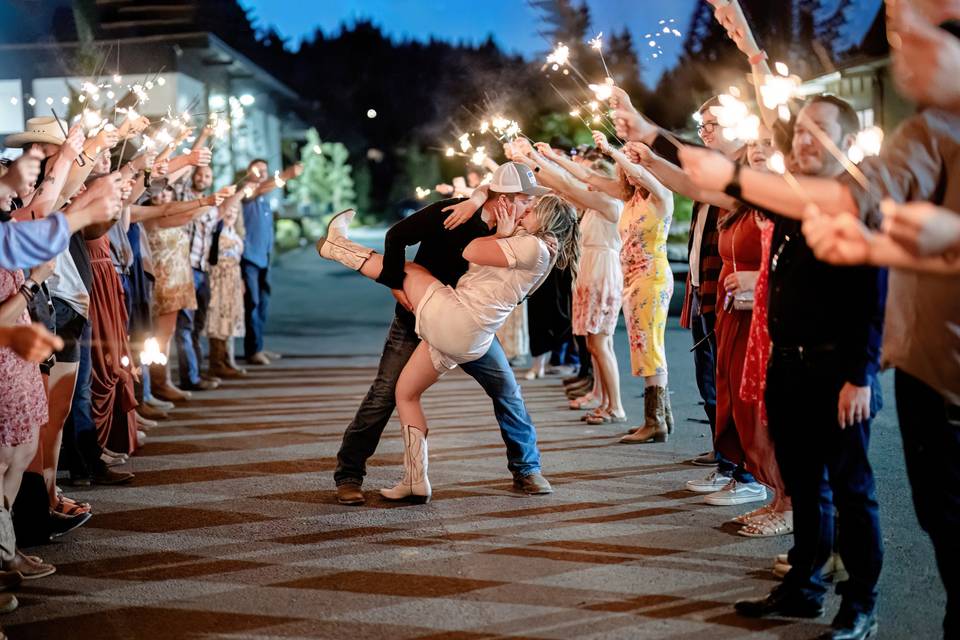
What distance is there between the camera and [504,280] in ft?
19.4

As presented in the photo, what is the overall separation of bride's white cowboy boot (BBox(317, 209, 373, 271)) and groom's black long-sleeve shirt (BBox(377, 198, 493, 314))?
0.16 metres

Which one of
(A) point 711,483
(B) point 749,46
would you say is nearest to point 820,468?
(B) point 749,46

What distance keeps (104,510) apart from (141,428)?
249 centimetres

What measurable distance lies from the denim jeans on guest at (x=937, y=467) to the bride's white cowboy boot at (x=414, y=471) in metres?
3.21

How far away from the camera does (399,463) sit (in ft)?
23.8

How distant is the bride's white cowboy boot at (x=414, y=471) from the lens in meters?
6.18

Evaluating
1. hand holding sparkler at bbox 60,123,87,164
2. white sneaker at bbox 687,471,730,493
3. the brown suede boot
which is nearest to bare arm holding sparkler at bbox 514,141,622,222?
white sneaker at bbox 687,471,730,493

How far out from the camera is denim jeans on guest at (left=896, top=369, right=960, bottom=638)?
348cm

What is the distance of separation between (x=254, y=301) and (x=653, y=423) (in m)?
5.85

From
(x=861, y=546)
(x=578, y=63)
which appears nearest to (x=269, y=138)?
(x=578, y=63)

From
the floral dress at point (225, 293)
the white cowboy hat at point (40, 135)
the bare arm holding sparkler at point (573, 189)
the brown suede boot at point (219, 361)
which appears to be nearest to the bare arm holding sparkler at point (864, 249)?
the bare arm holding sparkler at point (573, 189)

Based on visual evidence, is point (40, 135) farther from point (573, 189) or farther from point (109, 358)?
point (573, 189)

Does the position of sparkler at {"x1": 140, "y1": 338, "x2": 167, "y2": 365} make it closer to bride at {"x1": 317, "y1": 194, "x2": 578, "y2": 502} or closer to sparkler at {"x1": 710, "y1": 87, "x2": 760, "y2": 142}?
bride at {"x1": 317, "y1": 194, "x2": 578, "y2": 502}

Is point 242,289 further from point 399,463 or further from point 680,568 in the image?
point 680,568
